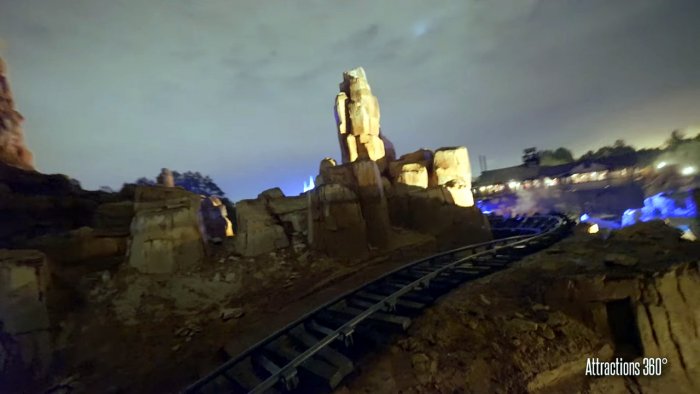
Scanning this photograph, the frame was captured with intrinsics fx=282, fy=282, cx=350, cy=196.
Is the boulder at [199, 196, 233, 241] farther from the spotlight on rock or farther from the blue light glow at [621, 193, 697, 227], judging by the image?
the spotlight on rock

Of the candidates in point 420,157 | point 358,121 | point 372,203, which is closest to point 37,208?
point 372,203

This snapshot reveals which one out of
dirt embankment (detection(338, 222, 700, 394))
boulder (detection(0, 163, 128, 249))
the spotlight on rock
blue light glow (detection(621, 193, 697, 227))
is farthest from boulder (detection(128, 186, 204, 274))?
the spotlight on rock

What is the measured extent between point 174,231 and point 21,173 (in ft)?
36.2

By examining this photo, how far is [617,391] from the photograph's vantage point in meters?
3.74

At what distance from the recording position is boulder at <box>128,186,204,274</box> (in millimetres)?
8719

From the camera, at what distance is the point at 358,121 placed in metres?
17.2

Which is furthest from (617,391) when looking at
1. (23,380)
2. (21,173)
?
(21,173)

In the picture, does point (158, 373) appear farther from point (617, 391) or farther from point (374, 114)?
point (374, 114)

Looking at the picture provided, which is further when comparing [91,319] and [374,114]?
[374,114]

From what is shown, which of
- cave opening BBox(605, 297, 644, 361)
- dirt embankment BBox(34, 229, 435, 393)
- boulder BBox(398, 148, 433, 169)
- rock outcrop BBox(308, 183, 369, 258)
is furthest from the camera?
boulder BBox(398, 148, 433, 169)

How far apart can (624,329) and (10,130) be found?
34392 millimetres

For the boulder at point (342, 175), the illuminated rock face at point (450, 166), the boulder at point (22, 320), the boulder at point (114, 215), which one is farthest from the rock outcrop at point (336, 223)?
the boulder at point (22, 320)

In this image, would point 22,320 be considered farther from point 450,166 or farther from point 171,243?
point 450,166

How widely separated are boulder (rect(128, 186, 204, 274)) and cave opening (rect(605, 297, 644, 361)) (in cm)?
1021
